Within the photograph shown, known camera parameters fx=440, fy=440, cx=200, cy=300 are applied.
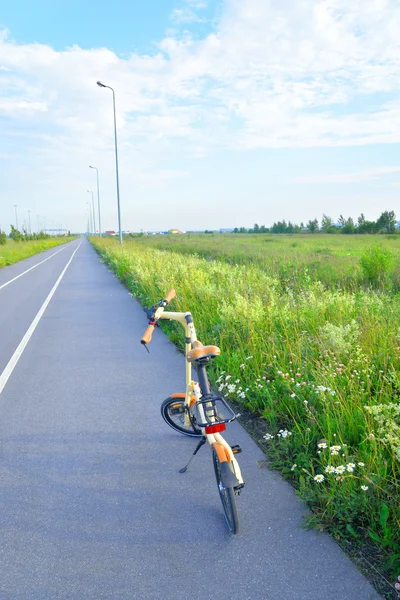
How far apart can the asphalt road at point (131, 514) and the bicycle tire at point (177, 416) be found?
0.10m

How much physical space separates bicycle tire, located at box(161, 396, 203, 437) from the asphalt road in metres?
0.10

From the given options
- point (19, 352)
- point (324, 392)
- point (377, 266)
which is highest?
point (377, 266)

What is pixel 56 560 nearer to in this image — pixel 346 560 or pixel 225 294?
pixel 346 560

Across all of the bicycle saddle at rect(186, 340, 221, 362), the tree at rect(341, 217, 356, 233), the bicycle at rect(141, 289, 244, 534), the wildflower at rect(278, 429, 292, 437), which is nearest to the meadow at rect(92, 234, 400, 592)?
the wildflower at rect(278, 429, 292, 437)

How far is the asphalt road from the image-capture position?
7.77 ft

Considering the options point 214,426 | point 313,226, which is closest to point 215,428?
point 214,426

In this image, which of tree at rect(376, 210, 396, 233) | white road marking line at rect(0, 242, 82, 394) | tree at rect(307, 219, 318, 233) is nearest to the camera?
white road marking line at rect(0, 242, 82, 394)

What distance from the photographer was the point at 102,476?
3484mm

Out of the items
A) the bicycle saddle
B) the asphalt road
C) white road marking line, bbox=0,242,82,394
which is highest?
the bicycle saddle

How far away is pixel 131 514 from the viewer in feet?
9.80

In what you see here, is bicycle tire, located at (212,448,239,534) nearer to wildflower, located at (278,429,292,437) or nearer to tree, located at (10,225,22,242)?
wildflower, located at (278,429,292,437)

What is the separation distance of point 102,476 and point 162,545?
989 millimetres

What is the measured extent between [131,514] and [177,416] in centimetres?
136

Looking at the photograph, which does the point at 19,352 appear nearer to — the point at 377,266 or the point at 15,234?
the point at 377,266
